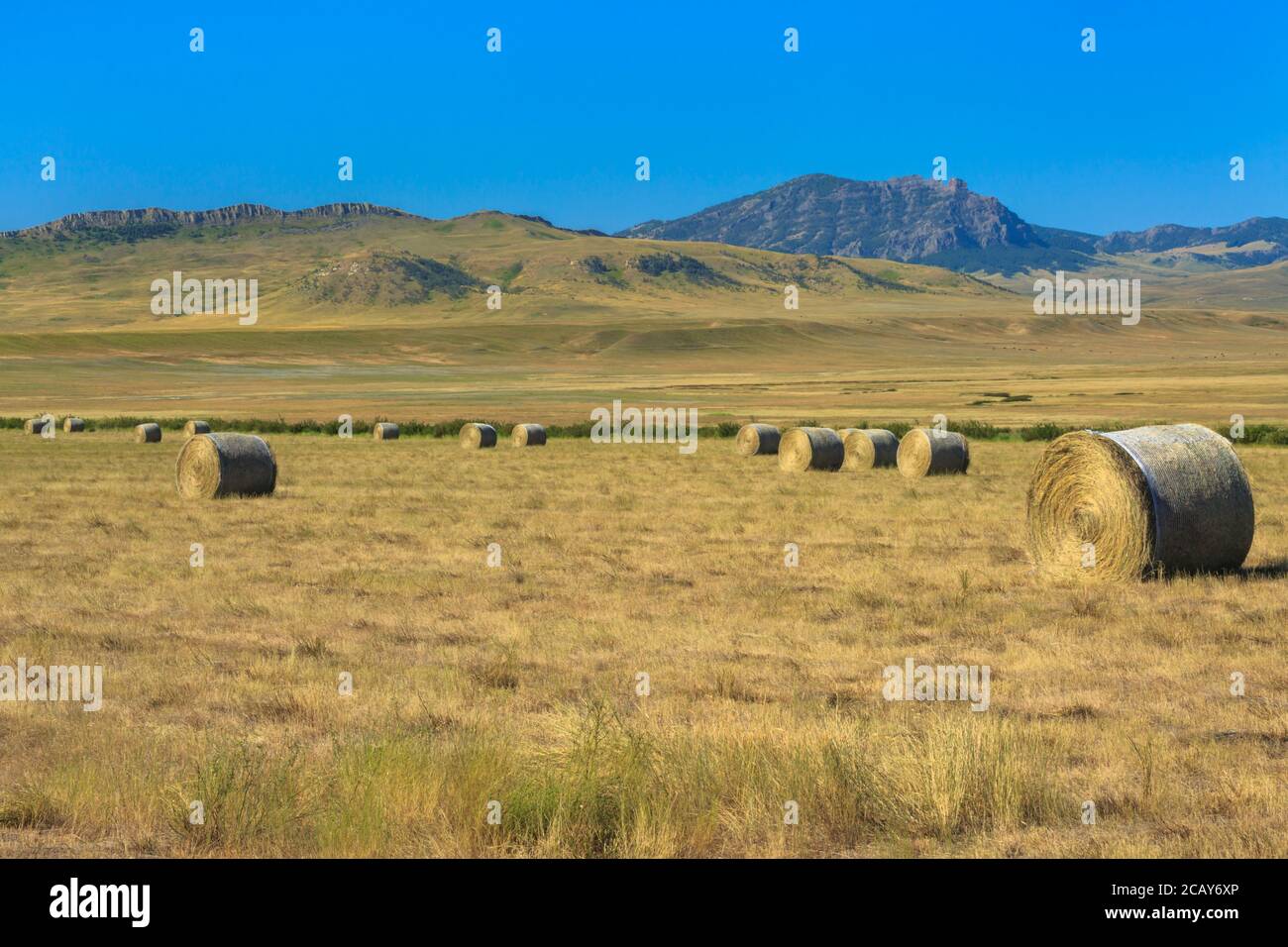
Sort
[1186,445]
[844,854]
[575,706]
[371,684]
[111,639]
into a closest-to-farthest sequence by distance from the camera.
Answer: [844,854]
[575,706]
[371,684]
[111,639]
[1186,445]

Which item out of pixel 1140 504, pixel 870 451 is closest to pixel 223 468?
pixel 870 451

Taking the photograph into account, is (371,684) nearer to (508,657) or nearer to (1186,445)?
(508,657)

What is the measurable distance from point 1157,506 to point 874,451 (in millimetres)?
19095

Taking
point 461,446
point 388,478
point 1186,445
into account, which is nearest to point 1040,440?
point 461,446

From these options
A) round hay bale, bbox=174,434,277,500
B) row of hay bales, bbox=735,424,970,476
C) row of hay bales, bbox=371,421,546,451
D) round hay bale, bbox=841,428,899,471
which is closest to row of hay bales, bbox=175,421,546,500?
round hay bale, bbox=174,434,277,500

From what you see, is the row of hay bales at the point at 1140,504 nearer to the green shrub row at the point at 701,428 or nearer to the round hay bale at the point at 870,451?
the round hay bale at the point at 870,451

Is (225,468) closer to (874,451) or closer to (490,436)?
(874,451)

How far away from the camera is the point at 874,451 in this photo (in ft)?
113

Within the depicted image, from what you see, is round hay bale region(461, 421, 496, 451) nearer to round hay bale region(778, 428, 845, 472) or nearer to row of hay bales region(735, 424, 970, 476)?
row of hay bales region(735, 424, 970, 476)

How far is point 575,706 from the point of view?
10117 millimetres

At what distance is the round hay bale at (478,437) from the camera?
4512 centimetres

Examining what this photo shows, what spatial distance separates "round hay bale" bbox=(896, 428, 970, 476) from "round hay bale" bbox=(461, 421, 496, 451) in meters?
17.0

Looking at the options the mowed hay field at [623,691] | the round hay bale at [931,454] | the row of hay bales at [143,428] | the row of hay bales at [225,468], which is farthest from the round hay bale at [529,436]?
the mowed hay field at [623,691]
